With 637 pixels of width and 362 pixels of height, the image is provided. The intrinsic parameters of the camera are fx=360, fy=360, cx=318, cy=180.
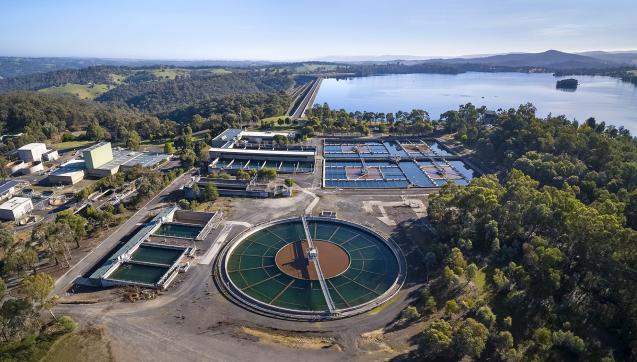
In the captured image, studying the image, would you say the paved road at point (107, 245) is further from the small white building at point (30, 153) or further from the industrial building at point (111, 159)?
the small white building at point (30, 153)

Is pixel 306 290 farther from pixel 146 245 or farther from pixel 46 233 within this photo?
Answer: pixel 46 233

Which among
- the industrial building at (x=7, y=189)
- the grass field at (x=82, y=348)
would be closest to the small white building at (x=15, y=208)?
the industrial building at (x=7, y=189)

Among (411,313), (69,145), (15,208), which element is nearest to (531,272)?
(411,313)

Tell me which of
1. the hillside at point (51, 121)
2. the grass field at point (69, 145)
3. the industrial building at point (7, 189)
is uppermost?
the hillside at point (51, 121)

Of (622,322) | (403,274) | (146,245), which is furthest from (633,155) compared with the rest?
(146,245)

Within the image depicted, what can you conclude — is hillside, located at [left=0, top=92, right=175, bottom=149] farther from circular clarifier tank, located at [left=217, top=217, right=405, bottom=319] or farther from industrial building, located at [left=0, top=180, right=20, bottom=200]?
circular clarifier tank, located at [left=217, top=217, right=405, bottom=319]

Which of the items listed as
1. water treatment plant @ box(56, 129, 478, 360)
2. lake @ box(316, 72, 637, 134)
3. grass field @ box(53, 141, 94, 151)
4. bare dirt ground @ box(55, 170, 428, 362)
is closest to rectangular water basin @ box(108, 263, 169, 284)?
water treatment plant @ box(56, 129, 478, 360)
